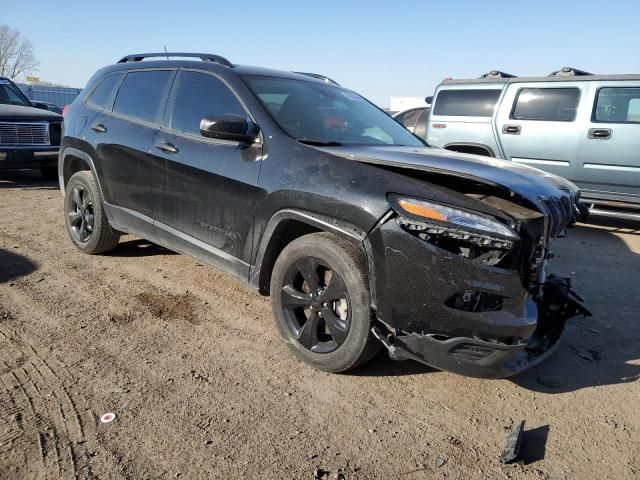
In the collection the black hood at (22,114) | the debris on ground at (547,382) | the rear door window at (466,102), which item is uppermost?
the rear door window at (466,102)

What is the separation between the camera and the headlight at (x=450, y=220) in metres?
2.42

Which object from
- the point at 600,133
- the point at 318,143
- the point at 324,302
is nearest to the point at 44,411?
the point at 324,302

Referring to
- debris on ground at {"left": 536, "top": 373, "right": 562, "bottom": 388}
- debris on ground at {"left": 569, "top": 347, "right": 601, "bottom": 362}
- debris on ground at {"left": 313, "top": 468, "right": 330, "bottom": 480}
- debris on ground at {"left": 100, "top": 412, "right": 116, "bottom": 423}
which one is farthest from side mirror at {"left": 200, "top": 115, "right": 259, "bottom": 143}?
debris on ground at {"left": 569, "top": 347, "right": 601, "bottom": 362}

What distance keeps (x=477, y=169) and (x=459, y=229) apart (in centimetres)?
53

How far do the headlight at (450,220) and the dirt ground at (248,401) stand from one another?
102cm

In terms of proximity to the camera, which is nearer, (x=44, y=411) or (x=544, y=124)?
(x=44, y=411)

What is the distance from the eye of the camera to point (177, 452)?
233cm

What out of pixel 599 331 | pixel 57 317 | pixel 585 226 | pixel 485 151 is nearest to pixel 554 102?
pixel 485 151

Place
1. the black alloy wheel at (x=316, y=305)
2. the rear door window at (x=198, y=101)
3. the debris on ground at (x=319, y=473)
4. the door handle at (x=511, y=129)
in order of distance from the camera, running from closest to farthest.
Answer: the debris on ground at (x=319, y=473) → the black alloy wheel at (x=316, y=305) → the rear door window at (x=198, y=101) → the door handle at (x=511, y=129)

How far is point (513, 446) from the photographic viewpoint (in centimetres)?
240

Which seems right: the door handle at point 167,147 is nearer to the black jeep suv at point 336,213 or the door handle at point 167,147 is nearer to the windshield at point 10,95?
the black jeep suv at point 336,213

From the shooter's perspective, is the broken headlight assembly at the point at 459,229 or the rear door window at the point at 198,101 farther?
the rear door window at the point at 198,101

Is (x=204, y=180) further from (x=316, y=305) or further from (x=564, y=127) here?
(x=564, y=127)

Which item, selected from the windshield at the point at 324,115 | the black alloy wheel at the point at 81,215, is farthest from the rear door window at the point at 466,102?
the black alloy wheel at the point at 81,215
